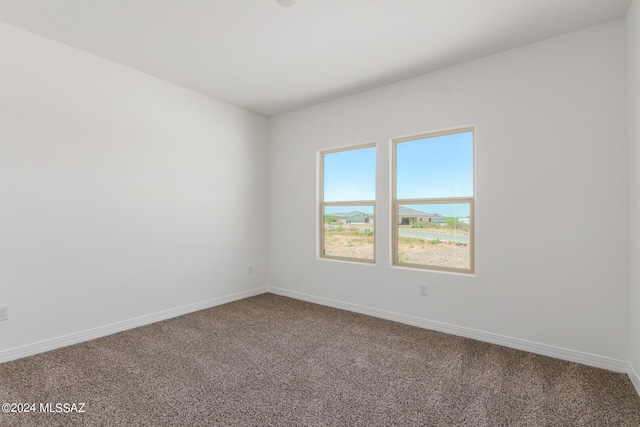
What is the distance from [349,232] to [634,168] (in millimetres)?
2725

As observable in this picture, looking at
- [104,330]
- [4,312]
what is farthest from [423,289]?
[4,312]

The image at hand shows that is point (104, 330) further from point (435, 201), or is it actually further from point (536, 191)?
point (536, 191)

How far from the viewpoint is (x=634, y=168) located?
7.22 feet

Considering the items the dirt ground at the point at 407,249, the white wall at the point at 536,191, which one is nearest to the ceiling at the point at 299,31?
the white wall at the point at 536,191

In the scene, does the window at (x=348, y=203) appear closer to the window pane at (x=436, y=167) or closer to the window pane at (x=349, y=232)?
the window pane at (x=349, y=232)

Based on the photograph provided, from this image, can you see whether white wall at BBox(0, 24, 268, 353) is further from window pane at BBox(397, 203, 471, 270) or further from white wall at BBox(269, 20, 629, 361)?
window pane at BBox(397, 203, 471, 270)

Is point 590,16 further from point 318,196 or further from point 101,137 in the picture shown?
point 101,137

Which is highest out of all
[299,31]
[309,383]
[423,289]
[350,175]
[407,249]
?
[299,31]

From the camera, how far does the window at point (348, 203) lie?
3.92 m

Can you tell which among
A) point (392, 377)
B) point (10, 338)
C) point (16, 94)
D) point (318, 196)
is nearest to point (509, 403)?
point (392, 377)

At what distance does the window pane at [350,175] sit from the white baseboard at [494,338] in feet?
4.48

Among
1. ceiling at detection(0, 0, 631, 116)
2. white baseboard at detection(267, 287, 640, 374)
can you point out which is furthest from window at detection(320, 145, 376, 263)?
ceiling at detection(0, 0, 631, 116)

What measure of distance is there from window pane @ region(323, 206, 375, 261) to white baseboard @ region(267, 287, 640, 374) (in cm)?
63

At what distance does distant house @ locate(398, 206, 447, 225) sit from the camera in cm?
337
